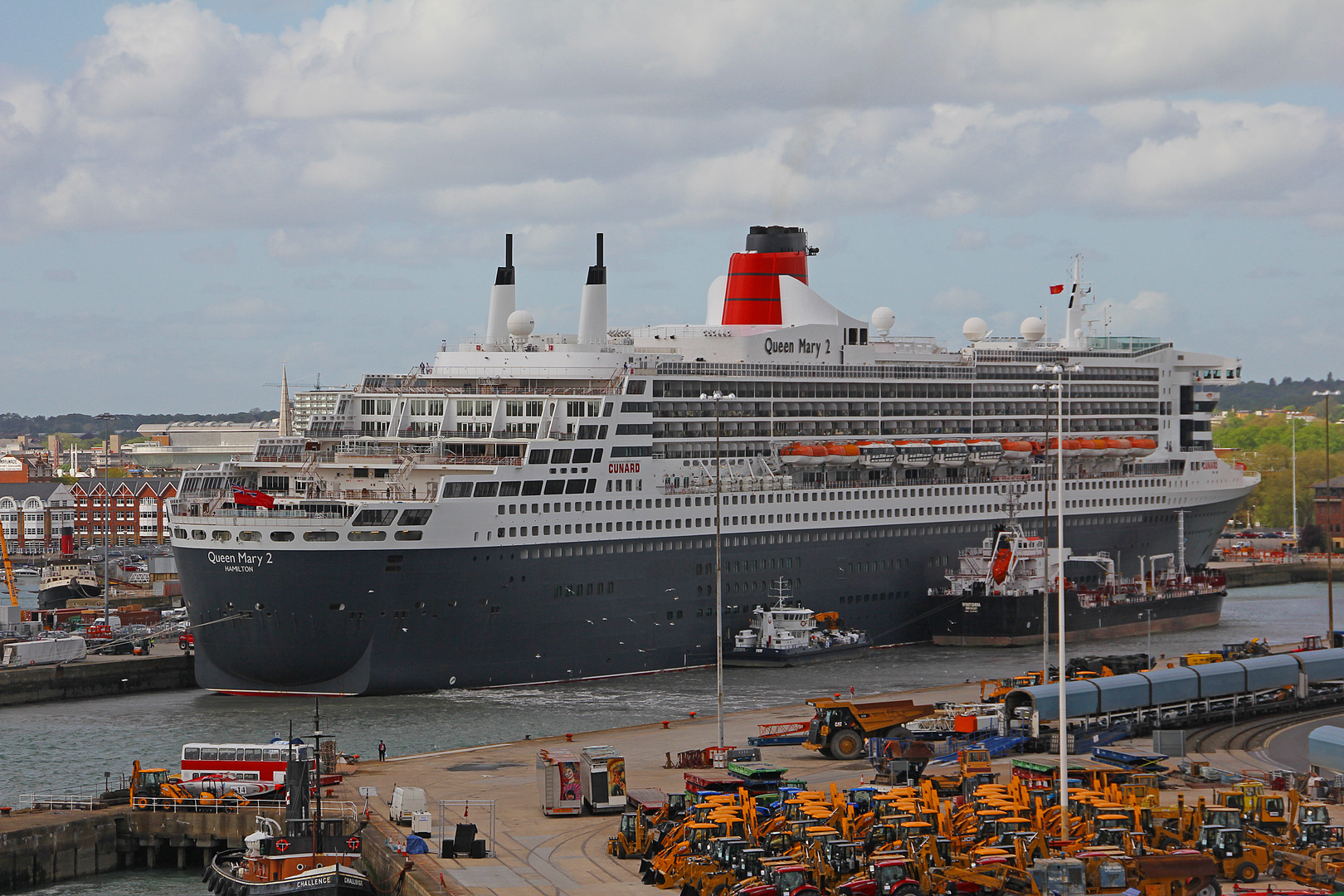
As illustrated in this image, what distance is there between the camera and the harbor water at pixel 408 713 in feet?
152

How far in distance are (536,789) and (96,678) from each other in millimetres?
25698

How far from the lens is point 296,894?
31.4 metres

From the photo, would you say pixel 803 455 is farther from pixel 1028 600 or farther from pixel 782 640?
pixel 1028 600

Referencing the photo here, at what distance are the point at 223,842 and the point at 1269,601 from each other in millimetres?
66346

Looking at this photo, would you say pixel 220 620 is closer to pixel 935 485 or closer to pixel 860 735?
pixel 860 735

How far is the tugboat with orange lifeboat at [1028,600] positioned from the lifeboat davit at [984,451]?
229 cm

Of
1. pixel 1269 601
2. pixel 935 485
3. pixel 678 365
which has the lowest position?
pixel 1269 601

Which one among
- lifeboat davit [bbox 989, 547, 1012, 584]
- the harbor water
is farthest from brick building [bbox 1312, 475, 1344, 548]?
the harbor water

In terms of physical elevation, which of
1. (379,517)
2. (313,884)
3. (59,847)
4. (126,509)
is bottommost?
(59,847)

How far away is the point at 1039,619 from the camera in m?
68.2

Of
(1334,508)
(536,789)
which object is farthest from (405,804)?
(1334,508)

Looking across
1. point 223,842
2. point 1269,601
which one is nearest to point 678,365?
point 223,842

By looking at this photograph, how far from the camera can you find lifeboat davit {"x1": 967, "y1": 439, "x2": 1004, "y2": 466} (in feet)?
229

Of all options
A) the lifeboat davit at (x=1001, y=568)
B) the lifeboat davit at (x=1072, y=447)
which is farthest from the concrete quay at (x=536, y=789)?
Result: the lifeboat davit at (x=1072, y=447)
